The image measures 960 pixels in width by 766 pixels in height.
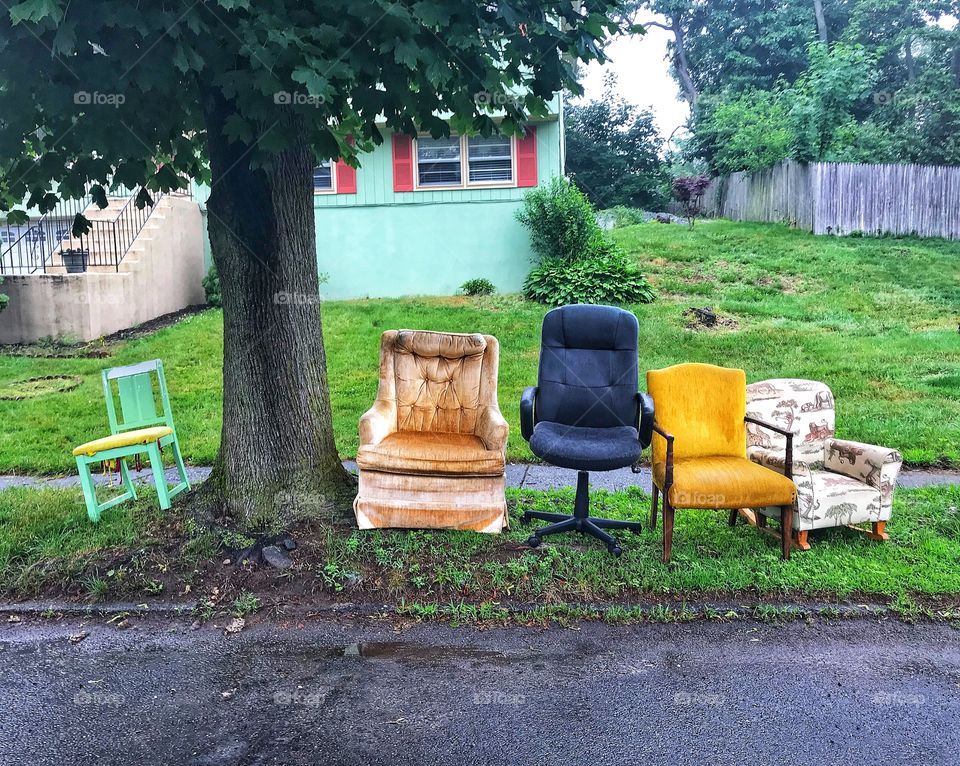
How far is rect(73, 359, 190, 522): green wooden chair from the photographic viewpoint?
185 inches

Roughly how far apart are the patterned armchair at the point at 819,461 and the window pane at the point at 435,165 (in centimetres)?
1070

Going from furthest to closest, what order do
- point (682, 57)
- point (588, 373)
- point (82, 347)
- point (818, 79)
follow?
point (682, 57), point (818, 79), point (82, 347), point (588, 373)

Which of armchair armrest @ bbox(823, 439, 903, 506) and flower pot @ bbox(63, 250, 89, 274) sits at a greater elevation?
flower pot @ bbox(63, 250, 89, 274)

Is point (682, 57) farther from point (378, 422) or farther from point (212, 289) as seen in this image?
point (378, 422)

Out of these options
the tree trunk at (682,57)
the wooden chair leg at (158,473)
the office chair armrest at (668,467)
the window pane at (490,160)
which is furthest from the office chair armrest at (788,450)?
the tree trunk at (682,57)

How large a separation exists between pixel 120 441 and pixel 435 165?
36.6 feet

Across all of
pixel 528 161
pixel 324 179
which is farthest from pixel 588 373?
pixel 324 179

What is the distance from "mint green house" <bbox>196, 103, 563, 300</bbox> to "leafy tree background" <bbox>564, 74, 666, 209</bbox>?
1534cm

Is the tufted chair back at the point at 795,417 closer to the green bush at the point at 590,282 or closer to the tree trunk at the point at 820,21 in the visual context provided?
the green bush at the point at 590,282

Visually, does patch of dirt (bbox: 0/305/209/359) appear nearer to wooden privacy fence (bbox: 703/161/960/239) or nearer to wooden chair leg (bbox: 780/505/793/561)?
wooden chair leg (bbox: 780/505/793/561)

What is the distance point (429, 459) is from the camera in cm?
465

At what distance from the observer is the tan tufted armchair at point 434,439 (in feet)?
15.1

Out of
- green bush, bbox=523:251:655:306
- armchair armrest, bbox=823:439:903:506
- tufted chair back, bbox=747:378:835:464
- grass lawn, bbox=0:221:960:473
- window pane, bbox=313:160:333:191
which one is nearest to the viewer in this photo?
armchair armrest, bbox=823:439:903:506

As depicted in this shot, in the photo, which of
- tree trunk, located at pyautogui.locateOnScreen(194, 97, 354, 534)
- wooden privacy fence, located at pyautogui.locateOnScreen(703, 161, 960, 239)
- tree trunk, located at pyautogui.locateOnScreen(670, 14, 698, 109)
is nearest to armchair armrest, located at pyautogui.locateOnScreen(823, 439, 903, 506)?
tree trunk, located at pyautogui.locateOnScreen(194, 97, 354, 534)
